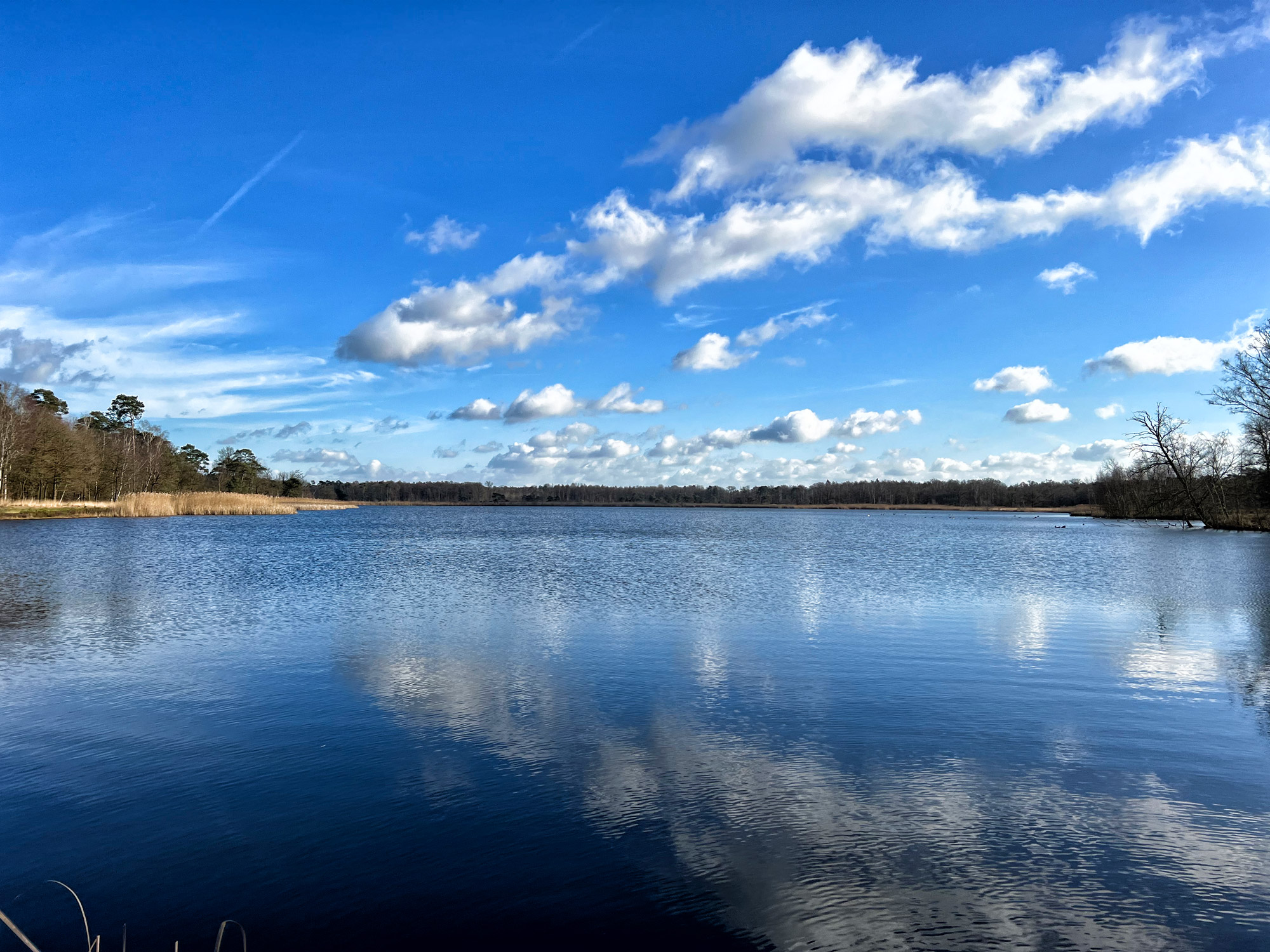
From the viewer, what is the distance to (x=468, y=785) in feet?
20.6

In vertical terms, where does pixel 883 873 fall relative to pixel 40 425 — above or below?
below

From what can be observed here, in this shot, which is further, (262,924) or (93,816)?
(93,816)

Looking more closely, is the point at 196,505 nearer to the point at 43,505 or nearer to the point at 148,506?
the point at 148,506

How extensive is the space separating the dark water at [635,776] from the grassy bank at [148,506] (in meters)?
49.7

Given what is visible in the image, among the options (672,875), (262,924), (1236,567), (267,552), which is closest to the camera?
(262,924)

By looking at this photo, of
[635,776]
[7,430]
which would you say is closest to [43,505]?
[7,430]

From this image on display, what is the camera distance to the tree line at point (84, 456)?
57906 millimetres

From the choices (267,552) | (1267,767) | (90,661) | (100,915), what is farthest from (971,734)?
(267,552)

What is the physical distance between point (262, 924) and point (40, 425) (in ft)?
228

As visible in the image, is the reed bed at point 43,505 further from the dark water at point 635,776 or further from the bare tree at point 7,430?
the dark water at point 635,776

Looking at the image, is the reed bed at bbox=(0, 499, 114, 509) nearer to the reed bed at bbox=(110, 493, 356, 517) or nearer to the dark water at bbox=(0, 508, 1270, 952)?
the reed bed at bbox=(110, 493, 356, 517)

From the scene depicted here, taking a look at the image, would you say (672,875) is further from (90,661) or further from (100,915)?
(90,661)

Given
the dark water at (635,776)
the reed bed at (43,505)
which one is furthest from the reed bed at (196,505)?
the dark water at (635,776)

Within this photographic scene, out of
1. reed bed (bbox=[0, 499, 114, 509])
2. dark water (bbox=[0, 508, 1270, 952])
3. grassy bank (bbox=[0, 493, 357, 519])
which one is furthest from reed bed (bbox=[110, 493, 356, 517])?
dark water (bbox=[0, 508, 1270, 952])
